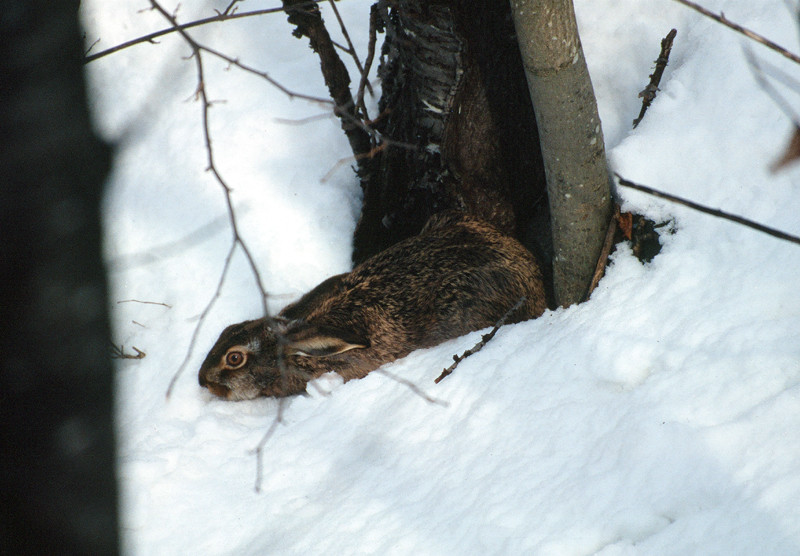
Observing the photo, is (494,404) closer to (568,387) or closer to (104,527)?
(568,387)

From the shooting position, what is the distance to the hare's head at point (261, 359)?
14.1 ft

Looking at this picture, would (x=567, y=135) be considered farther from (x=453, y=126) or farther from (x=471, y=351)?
(x=471, y=351)

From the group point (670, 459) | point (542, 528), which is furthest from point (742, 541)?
point (542, 528)

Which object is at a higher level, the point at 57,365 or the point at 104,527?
the point at 57,365

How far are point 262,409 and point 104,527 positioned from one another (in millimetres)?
2743

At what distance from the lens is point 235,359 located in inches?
182

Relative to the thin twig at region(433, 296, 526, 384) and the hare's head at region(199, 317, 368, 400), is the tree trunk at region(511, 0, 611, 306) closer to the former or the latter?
the thin twig at region(433, 296, 526, 384)

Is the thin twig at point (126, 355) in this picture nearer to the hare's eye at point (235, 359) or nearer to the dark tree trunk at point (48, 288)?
the hare's eye at point (235, 359)

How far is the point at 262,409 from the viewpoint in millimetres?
4402

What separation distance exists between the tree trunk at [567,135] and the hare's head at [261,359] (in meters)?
1.52

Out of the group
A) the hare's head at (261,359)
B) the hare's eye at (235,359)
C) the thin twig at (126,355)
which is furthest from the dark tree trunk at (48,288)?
the thin twig at (126,355)

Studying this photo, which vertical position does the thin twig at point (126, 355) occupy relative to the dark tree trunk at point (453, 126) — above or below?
below

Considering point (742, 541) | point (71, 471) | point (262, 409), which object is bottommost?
point (262, 409)

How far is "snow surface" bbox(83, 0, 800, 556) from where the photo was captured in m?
2.33
